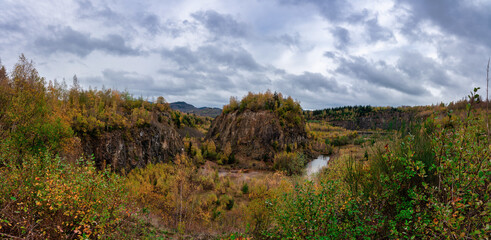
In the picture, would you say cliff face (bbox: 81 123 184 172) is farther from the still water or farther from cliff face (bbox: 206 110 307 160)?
the still water

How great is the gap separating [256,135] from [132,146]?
32335mm

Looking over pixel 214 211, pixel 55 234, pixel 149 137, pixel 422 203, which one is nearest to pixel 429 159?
pixel 422 203

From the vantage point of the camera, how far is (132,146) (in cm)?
2802

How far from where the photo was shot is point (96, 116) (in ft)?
83.4

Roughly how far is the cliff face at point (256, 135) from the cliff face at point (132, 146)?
2043cm

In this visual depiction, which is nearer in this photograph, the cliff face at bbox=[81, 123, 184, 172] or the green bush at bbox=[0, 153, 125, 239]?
the green bush at bbox=[0, 153, 125, 239]

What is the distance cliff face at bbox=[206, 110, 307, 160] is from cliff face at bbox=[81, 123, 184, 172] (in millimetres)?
20432

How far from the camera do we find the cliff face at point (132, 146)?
78.4ft

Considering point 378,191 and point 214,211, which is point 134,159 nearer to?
point 214,211

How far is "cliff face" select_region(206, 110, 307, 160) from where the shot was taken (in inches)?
2128

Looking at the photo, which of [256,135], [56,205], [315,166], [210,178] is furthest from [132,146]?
[315,166]

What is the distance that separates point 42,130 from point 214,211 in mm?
15081

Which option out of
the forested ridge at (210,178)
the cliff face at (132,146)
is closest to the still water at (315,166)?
the forested ridge at (210,178)

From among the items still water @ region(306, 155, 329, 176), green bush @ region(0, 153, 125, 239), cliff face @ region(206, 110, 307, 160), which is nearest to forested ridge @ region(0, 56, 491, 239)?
green bush @ region(0, 153, 125, 239)
